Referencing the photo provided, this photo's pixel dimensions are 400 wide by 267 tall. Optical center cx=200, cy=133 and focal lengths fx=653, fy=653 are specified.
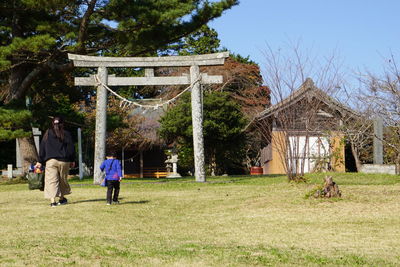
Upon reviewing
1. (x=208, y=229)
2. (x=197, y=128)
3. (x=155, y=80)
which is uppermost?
(x=155, y=80)

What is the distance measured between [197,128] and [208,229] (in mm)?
10410

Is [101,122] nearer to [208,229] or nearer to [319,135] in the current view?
[208,229]

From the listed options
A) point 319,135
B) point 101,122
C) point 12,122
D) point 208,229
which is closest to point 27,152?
point 12,122

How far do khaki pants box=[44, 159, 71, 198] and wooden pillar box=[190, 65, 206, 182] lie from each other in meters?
7.22

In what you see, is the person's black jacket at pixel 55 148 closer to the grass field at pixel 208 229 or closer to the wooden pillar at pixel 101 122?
the grass field at pixel 208 229

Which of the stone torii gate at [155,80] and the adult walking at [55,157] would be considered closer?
the adult walking at [55,157]

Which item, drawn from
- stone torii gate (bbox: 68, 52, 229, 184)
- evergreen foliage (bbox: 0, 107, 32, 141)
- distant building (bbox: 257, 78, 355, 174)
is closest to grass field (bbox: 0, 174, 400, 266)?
stone torii gate (bbox: 68, 52, 229, 184)

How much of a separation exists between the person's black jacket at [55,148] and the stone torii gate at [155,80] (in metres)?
6.90

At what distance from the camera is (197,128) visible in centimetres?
1992

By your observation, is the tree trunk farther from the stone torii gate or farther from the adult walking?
the adult walking

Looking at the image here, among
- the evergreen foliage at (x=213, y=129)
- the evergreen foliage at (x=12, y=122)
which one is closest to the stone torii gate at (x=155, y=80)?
the evergreen foliage at (x=12, y=122)

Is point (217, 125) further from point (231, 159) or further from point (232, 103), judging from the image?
point (231, 159)

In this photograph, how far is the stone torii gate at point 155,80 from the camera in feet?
65.3

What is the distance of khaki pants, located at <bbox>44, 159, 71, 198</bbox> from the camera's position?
12.8 metres
